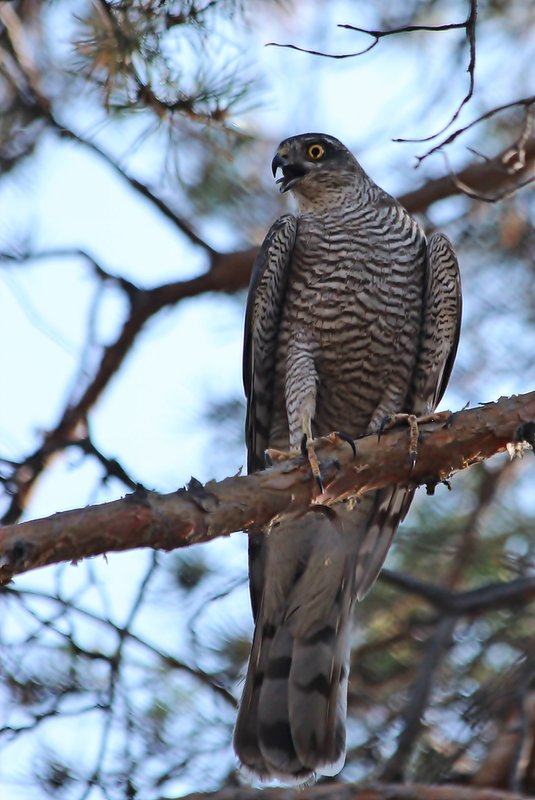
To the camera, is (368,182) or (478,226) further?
(478,226)

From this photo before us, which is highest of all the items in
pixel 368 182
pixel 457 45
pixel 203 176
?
pixel 457 45

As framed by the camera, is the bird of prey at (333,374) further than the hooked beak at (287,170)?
No

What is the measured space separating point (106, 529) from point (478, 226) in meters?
4.42

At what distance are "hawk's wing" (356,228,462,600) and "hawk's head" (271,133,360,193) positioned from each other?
824mm

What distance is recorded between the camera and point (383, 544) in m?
5.40

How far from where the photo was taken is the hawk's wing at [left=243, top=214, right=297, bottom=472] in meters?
5.49

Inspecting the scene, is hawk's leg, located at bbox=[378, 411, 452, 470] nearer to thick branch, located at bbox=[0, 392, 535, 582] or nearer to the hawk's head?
thick branch, located at bbox=[0, 392, 535, 582]

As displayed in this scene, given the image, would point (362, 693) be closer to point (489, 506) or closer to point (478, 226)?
point (489, 506)

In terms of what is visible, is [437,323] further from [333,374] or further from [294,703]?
[294,703]

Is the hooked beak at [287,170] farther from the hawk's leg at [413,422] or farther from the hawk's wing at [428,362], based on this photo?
the hawk's leg at [413,422]

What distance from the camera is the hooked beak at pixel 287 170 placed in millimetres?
5898

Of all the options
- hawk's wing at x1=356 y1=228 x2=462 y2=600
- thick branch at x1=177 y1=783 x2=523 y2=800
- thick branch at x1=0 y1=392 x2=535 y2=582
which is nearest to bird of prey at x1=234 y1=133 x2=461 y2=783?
hawk's wing at x1=356 y1=228 x2=462 y2=600

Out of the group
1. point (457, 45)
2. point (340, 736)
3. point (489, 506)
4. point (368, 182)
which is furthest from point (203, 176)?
point (340, 736)

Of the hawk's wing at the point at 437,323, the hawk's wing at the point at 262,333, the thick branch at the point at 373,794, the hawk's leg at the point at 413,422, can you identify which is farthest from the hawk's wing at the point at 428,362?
the thick branch at the point at 373,794
